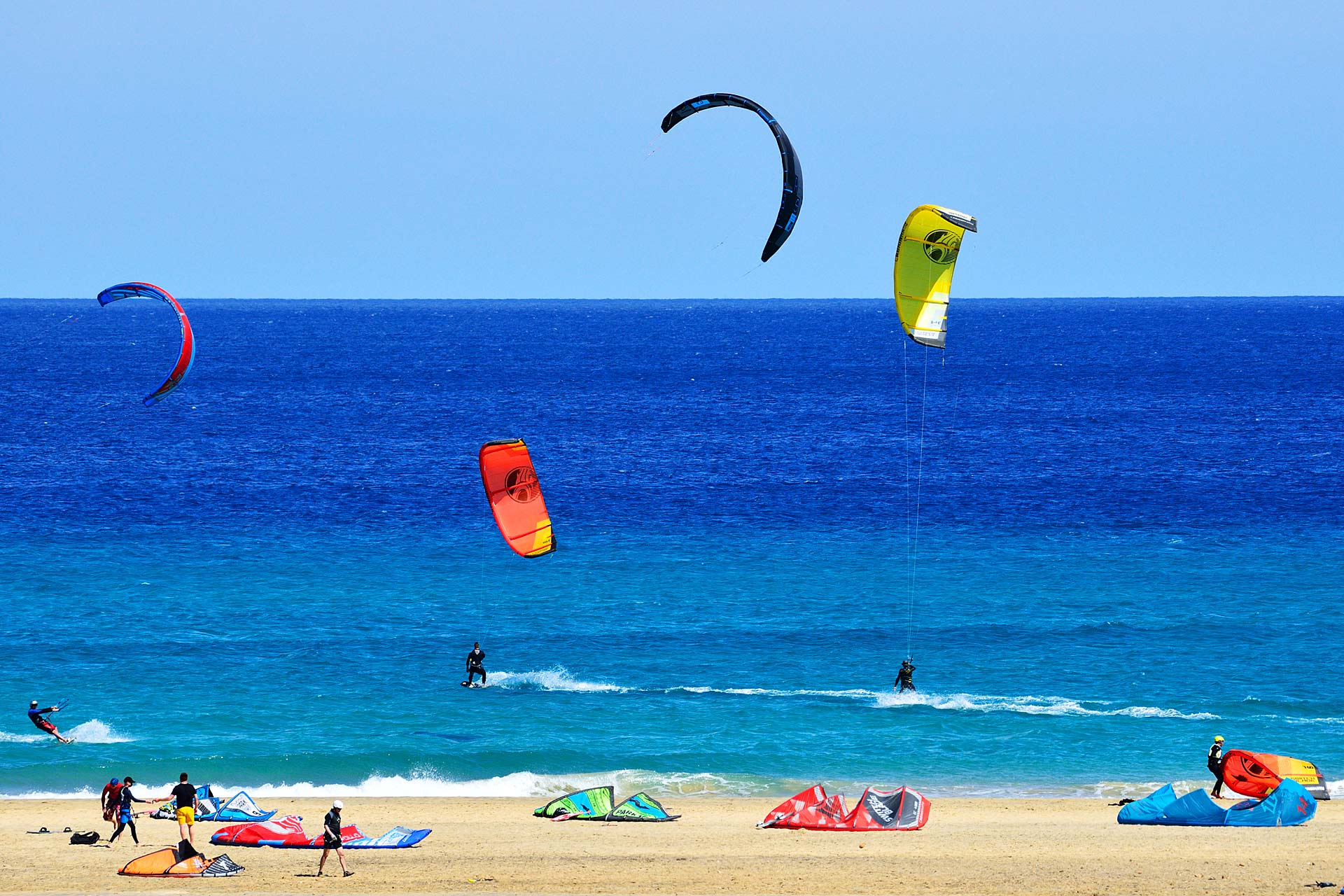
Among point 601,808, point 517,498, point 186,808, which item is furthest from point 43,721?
point 601,808

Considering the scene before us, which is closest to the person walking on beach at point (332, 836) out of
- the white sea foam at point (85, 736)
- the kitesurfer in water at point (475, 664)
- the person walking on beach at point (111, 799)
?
the person walking on beach at point (111, 799)

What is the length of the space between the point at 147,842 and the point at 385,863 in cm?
491

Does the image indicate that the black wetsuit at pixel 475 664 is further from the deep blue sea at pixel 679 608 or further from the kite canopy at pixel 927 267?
the kite canopy at pixel 927 267

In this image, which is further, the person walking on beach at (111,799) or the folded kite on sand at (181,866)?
the person walking on beach at (111,799)

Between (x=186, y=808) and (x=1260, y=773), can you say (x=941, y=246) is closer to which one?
(x=1260, y=773)

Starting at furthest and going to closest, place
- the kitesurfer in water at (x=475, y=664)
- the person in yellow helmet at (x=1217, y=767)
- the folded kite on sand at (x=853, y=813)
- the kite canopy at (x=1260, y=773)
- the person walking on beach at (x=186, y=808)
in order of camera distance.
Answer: the kitesurfer in water at (x=475, y=664)
the person in yellow helmet at (x=1217, y=767)
the kite canopy at (x=1260, y=773)
the folded kite on sand at (x=853, y=813)
the person walking on beach at (x=186, y=808)

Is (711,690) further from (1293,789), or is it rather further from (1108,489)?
(1108,489)

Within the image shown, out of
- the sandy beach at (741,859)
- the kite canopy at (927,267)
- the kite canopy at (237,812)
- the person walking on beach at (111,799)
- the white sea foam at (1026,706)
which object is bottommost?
the sandy beach at (741,859)

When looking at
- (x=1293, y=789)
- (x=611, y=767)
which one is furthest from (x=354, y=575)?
(x=1293, y=789)

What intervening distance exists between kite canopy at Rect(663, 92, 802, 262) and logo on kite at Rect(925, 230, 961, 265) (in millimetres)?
3013

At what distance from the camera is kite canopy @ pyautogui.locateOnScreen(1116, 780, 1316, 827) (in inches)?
1067

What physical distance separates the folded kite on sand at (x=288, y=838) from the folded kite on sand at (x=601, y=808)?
3.50 m

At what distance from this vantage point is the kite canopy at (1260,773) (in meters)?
28.6

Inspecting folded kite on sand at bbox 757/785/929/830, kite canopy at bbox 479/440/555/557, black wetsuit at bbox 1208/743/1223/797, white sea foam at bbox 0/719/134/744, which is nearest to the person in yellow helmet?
black wetsuit at bbox 1208/743/1223/797
